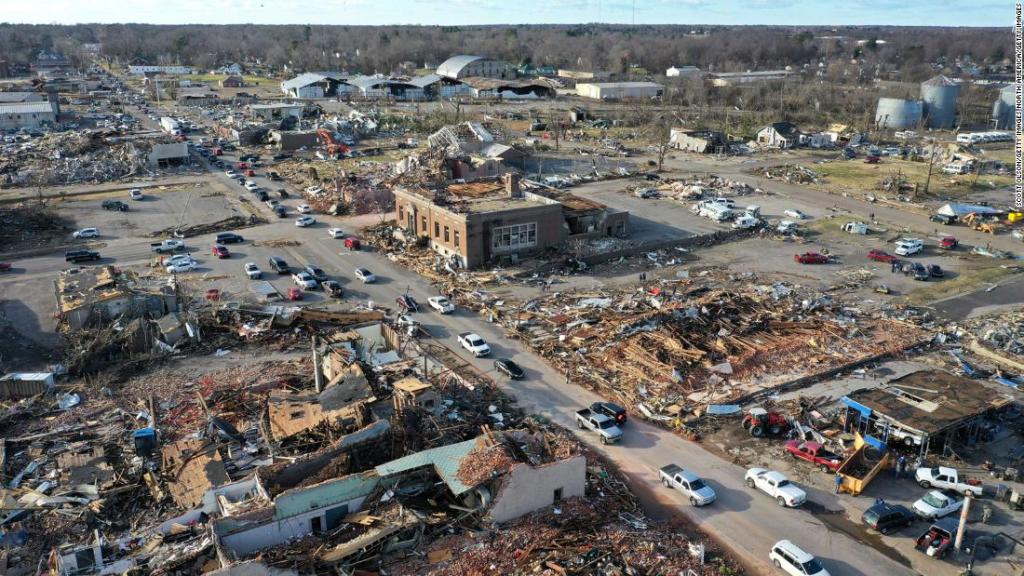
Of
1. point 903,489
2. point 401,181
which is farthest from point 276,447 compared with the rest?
point 401,181

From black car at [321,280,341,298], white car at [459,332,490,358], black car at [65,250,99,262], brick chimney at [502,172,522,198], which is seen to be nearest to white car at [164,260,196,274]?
black car at [65,250,99,262]

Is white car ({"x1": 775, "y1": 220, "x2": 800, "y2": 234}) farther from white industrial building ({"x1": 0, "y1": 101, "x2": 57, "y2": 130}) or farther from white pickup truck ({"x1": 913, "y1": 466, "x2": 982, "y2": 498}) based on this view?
white industrial building ({"x1": 0, "y1": 101, "x2": 57, "y2": 130})

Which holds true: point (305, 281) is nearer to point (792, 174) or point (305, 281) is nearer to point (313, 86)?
point (792, 174)

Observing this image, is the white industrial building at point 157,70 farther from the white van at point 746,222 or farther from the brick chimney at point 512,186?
the white van at point 746,222

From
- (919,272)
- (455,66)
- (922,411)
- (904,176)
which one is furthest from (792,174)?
(455,66)

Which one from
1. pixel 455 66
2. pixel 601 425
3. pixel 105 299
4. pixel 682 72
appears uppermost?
pixel 455 66

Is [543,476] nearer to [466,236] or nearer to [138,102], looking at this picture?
[466,236]
